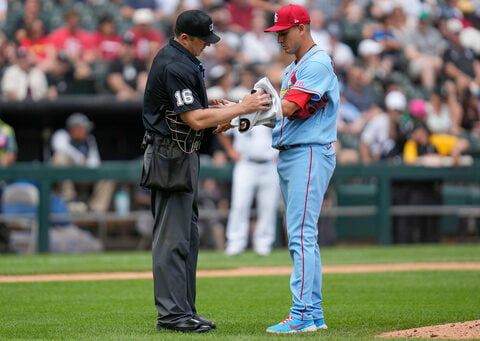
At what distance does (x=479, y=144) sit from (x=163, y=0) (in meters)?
6.74

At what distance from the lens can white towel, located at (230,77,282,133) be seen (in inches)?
235

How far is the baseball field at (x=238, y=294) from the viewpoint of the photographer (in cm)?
634

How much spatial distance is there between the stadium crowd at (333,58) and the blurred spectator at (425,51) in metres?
0.02

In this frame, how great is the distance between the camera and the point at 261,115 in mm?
6023

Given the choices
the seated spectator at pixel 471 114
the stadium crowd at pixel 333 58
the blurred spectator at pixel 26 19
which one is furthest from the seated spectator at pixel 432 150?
the blurred spectator at pixel 26 19

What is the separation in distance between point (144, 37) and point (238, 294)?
27.9ft

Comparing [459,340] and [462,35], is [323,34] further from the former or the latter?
[459,340]

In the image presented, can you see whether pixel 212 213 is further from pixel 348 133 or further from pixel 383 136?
pixel 383 136

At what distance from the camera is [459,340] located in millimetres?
5594

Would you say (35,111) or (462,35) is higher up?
(462,35)

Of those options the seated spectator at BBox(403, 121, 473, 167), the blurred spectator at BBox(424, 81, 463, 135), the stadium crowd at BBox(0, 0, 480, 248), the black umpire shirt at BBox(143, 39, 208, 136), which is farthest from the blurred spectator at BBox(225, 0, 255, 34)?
the black umpire shirt at BBox(143, 39, 208, 136)

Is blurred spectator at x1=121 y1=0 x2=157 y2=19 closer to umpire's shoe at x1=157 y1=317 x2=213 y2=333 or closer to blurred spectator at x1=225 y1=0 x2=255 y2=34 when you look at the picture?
blurred spectator at x1=225 y1=0 x2=255 y2=34

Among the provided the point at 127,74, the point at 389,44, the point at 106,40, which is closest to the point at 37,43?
the point at 106,40

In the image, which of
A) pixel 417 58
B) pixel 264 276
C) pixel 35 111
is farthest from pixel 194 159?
pixel 417 58
